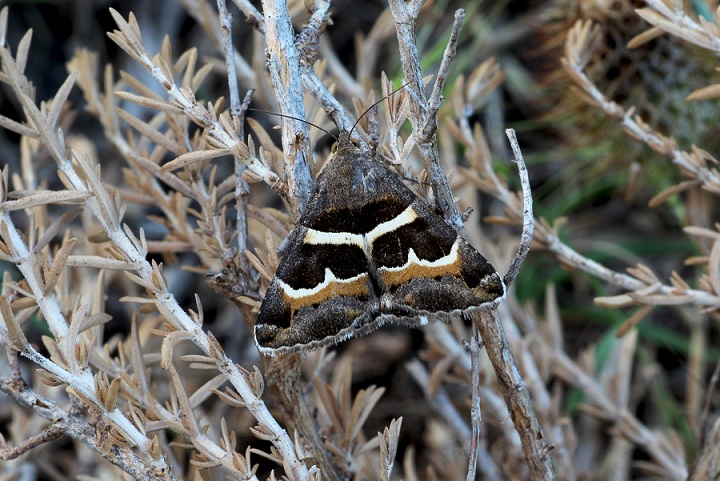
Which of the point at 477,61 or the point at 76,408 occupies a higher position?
the point at 76,408

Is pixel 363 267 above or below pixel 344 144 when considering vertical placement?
below

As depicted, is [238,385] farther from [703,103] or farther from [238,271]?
[703,103]

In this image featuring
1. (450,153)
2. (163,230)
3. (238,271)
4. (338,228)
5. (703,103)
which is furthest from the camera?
(163,230)

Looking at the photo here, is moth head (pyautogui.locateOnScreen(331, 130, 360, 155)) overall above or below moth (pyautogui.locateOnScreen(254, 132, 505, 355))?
above

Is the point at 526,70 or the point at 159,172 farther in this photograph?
the point at 526,70

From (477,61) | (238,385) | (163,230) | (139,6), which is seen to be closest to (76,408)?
(238,385)

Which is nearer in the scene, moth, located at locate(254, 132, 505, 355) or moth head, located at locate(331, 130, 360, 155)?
moth, located at locate(254, 132, 505, 355)

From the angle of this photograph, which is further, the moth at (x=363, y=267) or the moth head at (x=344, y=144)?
the moth head at (x=344, y=144)

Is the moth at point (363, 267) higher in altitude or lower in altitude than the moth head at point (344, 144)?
lower
